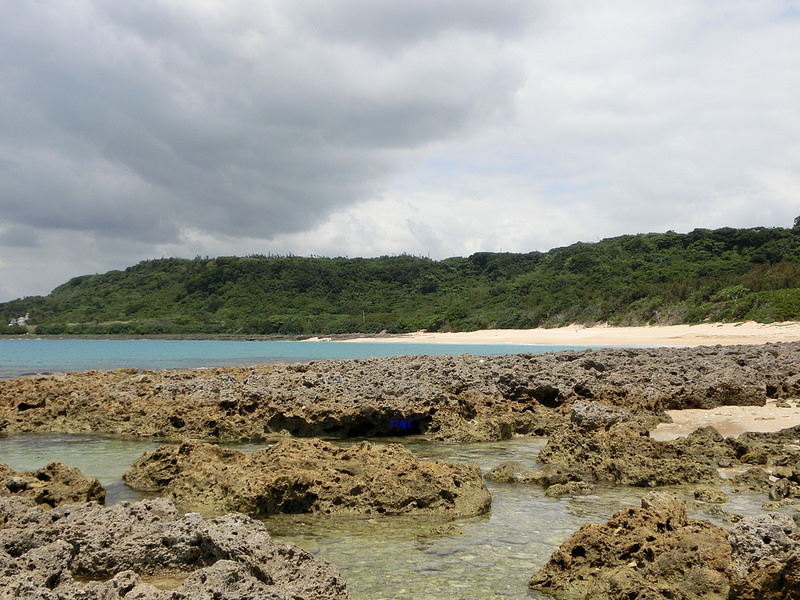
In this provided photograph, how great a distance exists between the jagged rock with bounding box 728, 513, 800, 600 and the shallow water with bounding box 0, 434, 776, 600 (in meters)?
1.48

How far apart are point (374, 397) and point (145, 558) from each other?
26.0 feet

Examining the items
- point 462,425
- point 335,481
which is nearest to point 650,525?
point 335,481

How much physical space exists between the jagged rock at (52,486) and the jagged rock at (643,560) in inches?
186

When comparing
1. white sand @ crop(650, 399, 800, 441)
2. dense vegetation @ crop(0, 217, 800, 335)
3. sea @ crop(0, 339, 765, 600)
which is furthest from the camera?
dense vegetation @ crop(0, 217, 800, 335)

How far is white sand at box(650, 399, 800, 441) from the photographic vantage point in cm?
1192

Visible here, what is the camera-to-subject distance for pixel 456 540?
6.12 meters

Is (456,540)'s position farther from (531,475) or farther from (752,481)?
(752,481)

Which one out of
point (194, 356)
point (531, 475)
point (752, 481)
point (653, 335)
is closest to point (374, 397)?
point (531, 475)

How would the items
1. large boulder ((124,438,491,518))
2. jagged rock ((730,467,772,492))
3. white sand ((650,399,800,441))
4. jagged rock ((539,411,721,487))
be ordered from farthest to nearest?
1. white sand ((650,399,800,441))
2. jagged rock ((539,411,721,487))
3. jagged rock ((730,467,772,492))
4. large boulder ((124,438,491,518))

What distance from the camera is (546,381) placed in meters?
14.7

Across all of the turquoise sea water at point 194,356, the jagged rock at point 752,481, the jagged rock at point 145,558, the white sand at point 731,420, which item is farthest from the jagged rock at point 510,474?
the turquoise sea water at point 194,356

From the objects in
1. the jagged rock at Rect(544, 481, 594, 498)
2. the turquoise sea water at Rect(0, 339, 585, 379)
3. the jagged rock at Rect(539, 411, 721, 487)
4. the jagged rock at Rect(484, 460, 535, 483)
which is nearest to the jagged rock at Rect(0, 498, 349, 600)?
the jagged rock at Rect(544, 481, 594, 498)

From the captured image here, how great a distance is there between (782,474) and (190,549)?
7.52 metres

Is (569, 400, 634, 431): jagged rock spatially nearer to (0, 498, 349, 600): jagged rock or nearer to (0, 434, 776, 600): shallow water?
(0, 434, 776, 600): shallow water
